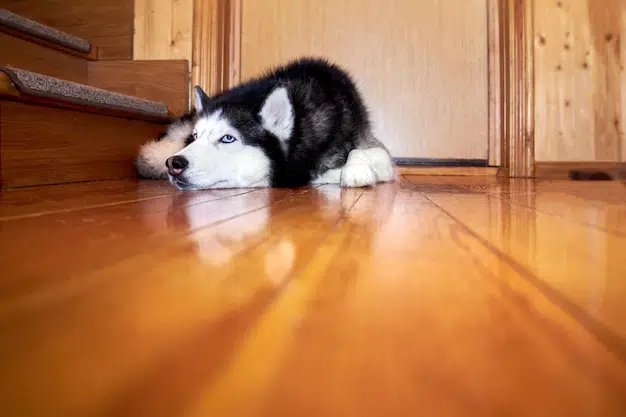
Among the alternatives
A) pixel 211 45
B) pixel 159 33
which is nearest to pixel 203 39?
pixel 211 45

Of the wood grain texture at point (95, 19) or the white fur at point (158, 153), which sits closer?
the white fur at point (158, 153)

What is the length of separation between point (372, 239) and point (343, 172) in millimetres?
1061

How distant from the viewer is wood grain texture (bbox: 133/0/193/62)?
8.28ft

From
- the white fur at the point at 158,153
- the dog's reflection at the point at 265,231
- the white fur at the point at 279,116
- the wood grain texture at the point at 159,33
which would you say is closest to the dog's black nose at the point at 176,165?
the white fur at the point at 279,116

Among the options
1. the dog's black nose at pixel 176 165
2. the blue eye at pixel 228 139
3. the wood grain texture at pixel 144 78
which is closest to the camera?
the dog's black nose at pixel 176 165

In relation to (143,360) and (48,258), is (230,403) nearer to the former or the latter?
(143,360)

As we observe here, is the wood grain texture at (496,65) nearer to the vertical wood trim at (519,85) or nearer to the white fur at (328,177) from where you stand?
the vertical wood trim at (519,85)

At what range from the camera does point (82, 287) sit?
281mm

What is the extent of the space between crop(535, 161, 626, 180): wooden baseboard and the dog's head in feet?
5.31

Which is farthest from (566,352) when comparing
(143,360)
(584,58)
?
(584,58)

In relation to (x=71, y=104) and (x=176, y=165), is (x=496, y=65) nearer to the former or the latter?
(x=176, y=165)

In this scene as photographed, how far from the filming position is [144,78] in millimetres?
2479

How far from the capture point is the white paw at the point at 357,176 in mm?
1510

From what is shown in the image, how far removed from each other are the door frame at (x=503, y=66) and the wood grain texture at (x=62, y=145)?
72 centimetres
